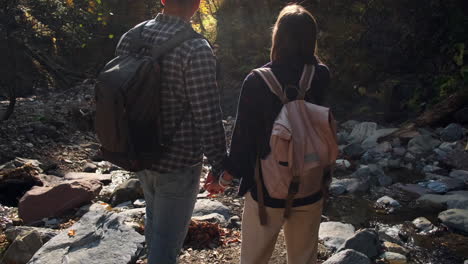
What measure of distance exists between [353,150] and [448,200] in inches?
103

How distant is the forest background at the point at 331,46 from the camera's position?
10.5m

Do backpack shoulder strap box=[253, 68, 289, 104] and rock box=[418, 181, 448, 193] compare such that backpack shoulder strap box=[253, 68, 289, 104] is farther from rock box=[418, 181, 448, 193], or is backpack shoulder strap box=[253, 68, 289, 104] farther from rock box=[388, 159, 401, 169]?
rock box=[388, 159, 401, 169]

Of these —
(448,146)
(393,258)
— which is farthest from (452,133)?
(393,258)

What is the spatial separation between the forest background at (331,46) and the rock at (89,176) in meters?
2.67

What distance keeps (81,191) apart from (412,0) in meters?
9.01

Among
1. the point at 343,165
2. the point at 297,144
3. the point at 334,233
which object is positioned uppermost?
the point at 297,144

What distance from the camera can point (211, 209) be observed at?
555 centimetres

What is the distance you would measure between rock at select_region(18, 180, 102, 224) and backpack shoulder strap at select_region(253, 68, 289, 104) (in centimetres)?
414

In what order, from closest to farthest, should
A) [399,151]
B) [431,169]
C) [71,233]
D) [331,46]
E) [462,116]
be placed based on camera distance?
1. [71,233]
2. [431,169]
3. [399,151]
4. [462,116]
5. [331,46]

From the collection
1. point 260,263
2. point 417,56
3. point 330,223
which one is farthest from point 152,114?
point 417,56

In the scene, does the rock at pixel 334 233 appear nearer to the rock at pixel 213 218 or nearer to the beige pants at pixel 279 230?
the rock at pixel 213 218

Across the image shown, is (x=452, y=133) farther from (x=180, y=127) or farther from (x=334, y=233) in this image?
(x=180, y=127)

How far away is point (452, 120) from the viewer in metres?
9.12

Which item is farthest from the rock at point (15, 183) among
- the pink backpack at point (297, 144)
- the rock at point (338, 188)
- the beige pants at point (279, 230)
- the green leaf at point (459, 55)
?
the green leaf at point (459, 55)
